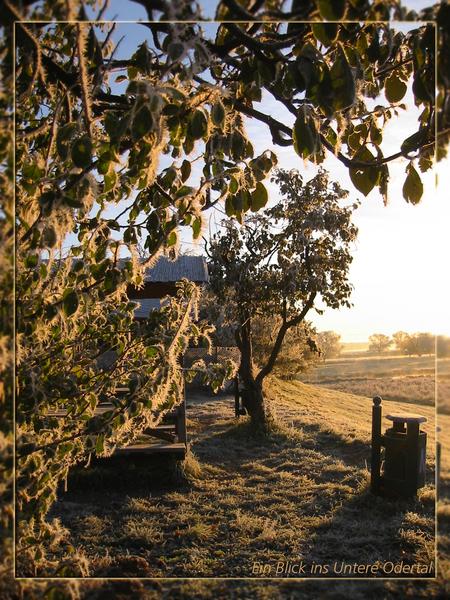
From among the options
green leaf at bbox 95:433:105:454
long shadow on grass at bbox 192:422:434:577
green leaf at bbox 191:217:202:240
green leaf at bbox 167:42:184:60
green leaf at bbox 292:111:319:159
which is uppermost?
green leaf at bbox 167:42:184:60

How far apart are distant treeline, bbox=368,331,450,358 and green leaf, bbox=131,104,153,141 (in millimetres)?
732

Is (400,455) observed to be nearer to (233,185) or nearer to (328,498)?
(328,498)

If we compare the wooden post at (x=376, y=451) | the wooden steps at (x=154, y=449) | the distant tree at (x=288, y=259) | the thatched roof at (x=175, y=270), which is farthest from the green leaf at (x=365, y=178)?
the distant tree at (x=288, y=259)

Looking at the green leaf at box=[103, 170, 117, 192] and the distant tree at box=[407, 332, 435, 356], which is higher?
the green leaf at box=[103, 170, 117, 192]

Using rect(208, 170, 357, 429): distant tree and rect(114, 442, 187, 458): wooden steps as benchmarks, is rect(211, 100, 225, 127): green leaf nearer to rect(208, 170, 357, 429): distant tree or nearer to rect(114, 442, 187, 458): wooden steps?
rect(114, 442, 187, 458): wooden steps

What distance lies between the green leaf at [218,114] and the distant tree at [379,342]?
4.43ft

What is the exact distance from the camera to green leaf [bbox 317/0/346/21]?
0.71 m

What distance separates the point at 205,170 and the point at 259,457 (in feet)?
12.2

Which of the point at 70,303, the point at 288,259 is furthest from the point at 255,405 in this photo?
the point at 70,303

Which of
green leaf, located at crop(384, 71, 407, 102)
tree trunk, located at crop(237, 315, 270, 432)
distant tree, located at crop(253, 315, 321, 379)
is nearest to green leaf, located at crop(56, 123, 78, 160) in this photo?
green leaf, located at crop(384, 71, 407, 102)

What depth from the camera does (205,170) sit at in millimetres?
1114

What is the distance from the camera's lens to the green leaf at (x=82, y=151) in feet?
2.31

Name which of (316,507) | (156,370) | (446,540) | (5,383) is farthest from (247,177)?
(316,507)

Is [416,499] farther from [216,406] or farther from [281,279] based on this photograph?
[216,406]
